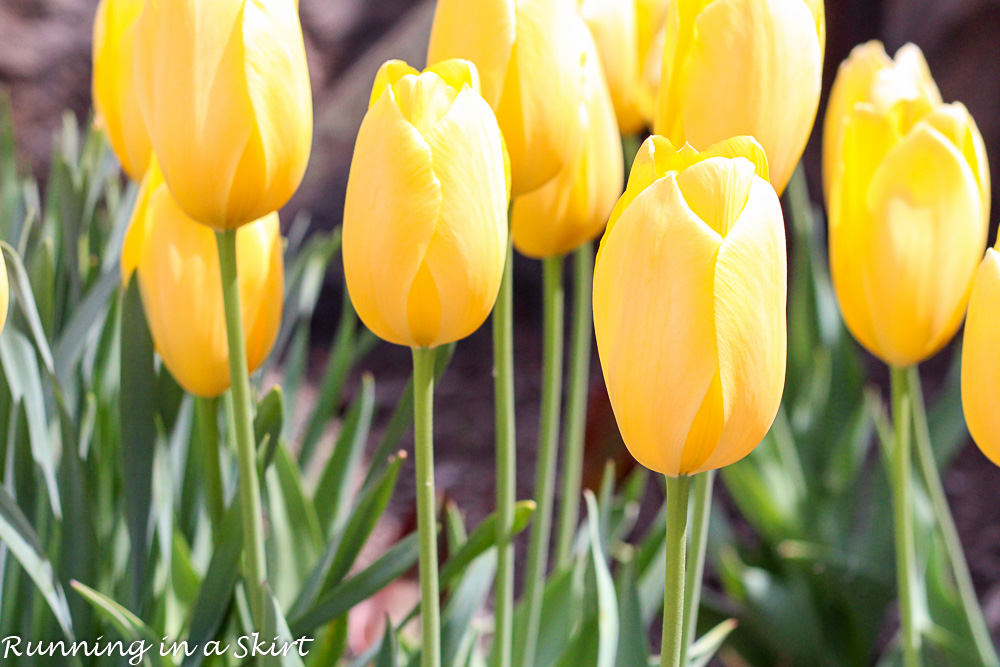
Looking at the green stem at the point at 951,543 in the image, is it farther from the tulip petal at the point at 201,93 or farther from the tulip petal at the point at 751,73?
the tulip petal at the point at 201,93

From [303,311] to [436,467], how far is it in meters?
0.93

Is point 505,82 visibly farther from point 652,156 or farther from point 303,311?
point 303,311

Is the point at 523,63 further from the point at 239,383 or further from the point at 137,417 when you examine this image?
the point at 137,417

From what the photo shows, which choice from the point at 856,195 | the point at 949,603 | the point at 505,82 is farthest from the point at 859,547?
the point at 505,82

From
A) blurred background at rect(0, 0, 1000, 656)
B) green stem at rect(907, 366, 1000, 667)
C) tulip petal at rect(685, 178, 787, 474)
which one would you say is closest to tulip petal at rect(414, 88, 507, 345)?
tulip petal at rect(685, 178, 787, 474)

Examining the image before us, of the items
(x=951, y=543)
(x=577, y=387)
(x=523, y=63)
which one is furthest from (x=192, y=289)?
(x=951, y=543)

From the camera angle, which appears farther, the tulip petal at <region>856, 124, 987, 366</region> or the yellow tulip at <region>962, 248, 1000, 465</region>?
the tulip petal at <region>856, 124, 987, 366</region>

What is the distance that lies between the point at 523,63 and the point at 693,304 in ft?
0.64

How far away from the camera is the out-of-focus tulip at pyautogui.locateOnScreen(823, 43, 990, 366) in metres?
0.48

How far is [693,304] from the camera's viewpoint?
0.30 m

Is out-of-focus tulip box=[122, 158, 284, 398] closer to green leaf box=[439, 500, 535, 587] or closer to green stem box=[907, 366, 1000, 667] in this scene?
green leaf box=[439, 500, 535, 587]

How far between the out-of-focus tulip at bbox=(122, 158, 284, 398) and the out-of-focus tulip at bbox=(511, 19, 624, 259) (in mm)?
148

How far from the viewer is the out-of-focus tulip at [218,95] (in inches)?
15.7

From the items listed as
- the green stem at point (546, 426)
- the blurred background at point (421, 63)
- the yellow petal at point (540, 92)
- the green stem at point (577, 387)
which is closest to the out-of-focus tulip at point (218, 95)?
the yellow petal at point (540, 92)
